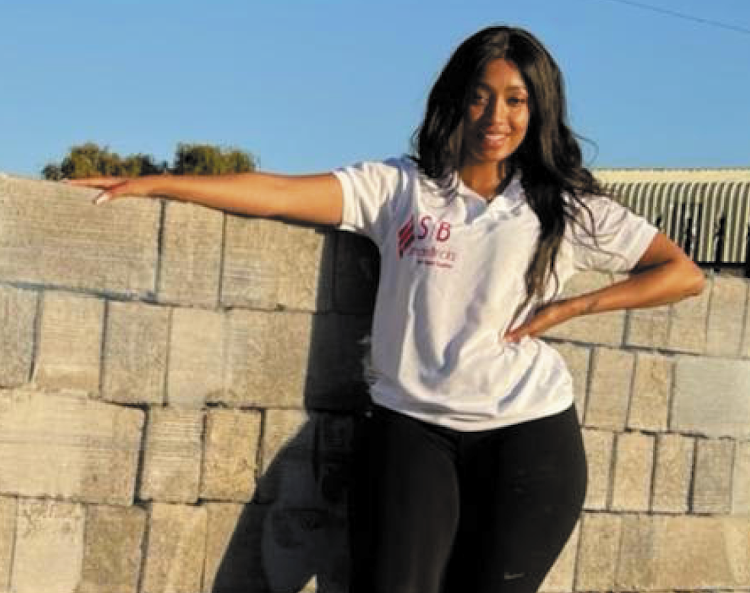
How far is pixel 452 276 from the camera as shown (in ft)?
10.1

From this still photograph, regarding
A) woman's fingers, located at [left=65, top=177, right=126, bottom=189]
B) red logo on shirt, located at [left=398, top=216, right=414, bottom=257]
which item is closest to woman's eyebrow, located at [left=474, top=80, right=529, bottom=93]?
red logo on shirt, located at [left=398, top=216, right=414, bottom=257]

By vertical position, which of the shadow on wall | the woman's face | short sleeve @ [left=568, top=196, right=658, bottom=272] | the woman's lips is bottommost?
the shadow on wall

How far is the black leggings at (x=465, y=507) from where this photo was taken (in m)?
2.98

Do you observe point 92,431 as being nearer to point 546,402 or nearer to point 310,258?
point 310,258

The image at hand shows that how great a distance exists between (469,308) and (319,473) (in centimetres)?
84

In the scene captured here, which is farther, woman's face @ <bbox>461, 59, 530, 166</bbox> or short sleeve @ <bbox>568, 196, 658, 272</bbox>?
short sleeve @ <bbox>568, 196, 658, 272</bbox>

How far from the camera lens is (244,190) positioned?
3.23 metres

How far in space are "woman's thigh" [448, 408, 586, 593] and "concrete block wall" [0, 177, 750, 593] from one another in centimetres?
71

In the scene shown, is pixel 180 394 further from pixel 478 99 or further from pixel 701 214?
pixel 701 214

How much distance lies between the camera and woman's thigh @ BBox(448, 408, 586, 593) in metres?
2.98

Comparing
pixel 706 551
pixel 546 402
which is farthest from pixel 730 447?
pixel 546 402

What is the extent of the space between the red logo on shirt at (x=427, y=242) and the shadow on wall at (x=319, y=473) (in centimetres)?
46

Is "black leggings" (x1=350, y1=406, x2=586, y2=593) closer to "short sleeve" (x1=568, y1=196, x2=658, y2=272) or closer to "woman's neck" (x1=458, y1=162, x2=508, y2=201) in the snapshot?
Answer: "short sleeve" (x1=568, y1=196, x2=658, y2=272)

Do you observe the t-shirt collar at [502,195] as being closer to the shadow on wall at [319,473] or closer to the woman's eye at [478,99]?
the woman's eye at [478,99]
